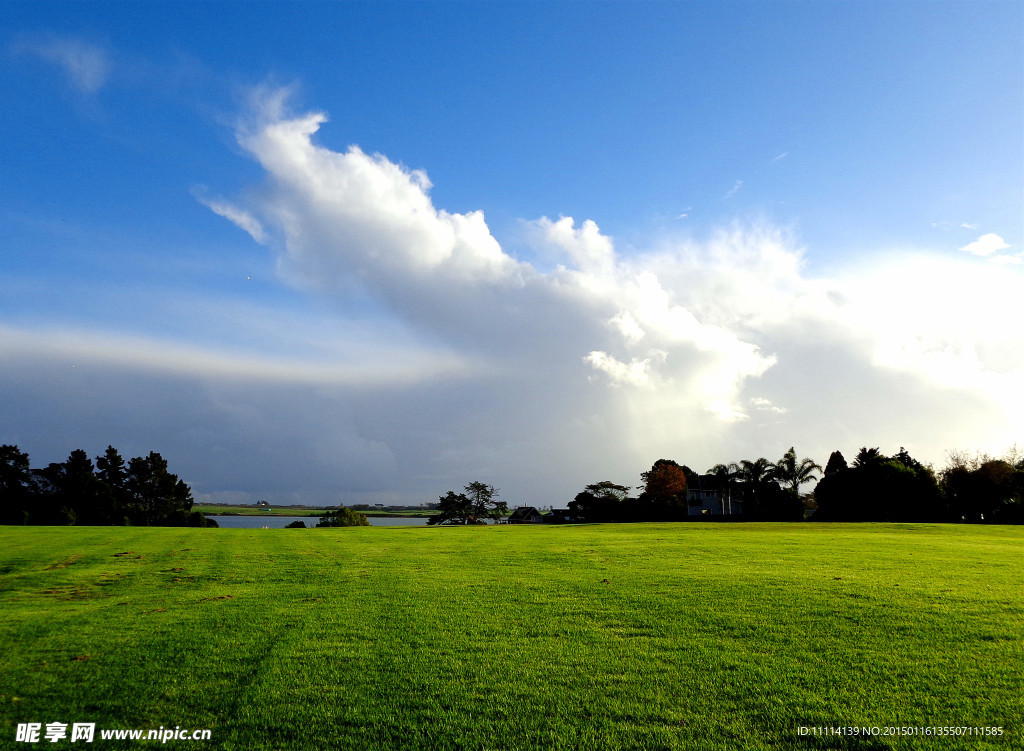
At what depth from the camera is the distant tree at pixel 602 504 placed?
83375mm

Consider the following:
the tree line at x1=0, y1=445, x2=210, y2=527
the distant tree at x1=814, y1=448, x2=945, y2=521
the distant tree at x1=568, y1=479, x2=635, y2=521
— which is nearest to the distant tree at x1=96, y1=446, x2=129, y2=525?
the tree line at x1=0, y1=445, x2=210, y2=527

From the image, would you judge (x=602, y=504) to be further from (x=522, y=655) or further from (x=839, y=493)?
(x=522, y=655)

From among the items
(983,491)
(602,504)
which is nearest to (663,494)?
(602,504)

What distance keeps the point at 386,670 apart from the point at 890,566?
18.1 m

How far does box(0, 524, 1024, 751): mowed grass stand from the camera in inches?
294

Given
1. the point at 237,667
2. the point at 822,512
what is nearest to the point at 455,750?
the point at 237,667

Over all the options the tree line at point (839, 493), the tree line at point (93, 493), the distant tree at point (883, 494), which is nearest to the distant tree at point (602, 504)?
the tree line at point (839, 493)

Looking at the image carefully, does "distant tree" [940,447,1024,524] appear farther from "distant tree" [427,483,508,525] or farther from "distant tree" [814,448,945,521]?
"distant tree" [427,483,508,525]

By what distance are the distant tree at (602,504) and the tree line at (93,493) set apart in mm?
55202

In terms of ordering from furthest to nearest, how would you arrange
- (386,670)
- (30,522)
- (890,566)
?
1. (30,522)
2. (890,566)
3. (386,670)

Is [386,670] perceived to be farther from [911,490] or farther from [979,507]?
[979,507]

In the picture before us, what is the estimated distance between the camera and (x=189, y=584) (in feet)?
56.9

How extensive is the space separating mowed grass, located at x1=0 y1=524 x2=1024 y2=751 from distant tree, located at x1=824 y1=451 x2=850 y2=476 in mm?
86534

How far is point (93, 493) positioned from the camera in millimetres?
71375
